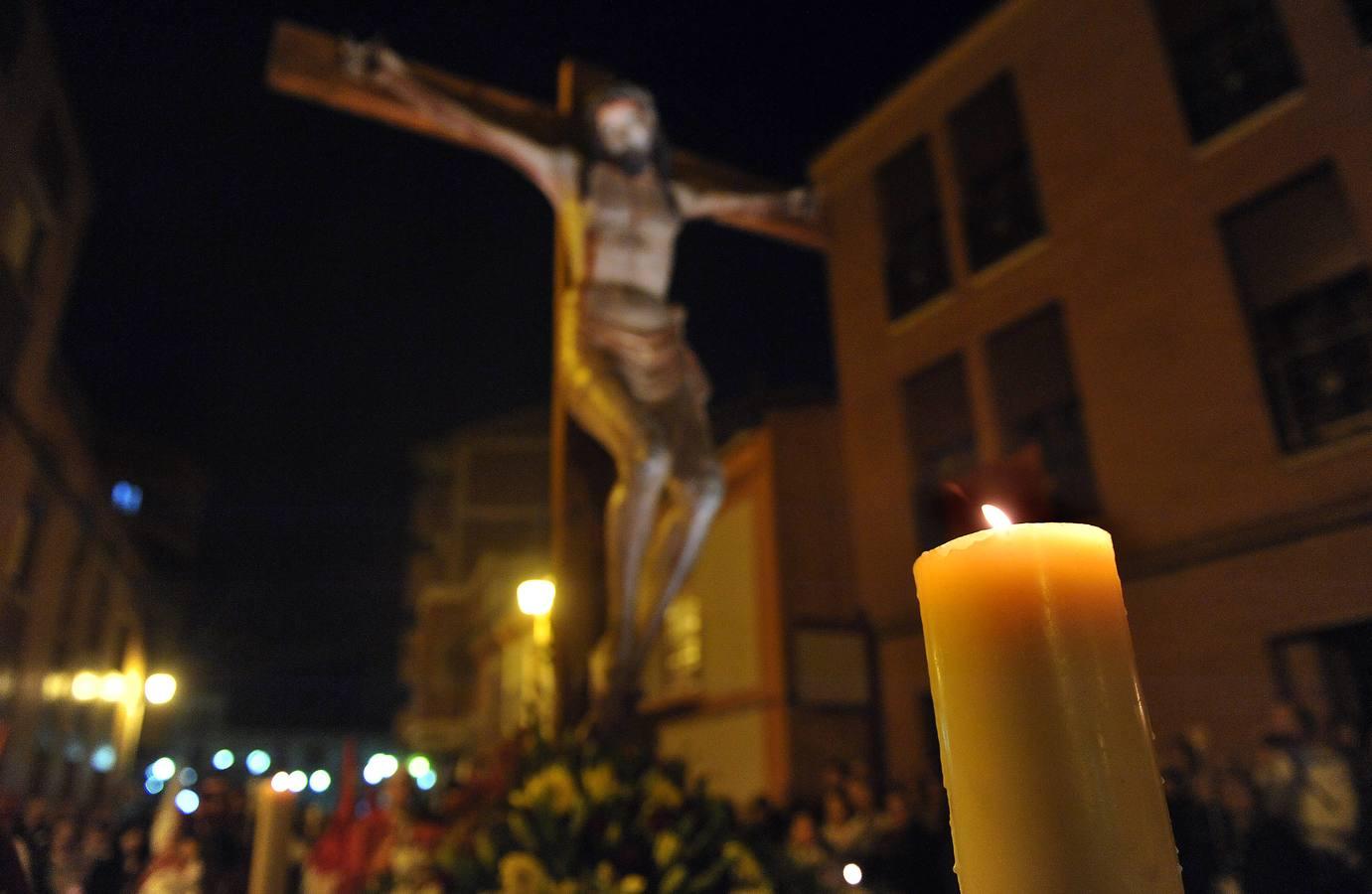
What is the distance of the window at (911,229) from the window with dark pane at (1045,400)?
1.51 meters

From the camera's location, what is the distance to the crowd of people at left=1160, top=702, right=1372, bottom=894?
290 centimetres

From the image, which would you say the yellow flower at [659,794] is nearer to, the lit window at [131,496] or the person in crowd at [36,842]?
the person in crowd at [36,842]

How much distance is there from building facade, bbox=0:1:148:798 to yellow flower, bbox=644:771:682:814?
1.37 metres

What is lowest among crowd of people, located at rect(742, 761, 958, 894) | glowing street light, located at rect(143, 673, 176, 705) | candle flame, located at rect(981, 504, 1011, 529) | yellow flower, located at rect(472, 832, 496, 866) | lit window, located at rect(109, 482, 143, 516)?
crowd of people, located at rect(742, 761, 958, 894)

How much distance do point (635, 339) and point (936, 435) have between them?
28.5ft

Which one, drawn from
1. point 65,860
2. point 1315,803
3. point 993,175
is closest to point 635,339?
point 65,860

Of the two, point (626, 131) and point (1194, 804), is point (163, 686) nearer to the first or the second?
point (626, 131)

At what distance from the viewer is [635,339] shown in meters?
3.28

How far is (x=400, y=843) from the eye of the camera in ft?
9.55

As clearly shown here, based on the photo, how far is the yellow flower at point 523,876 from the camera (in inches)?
88.9

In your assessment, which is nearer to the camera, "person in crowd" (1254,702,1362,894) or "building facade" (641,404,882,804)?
"person in crowd" (1254,702,1362,894)

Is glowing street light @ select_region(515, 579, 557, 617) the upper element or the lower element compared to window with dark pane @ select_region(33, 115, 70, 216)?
lower

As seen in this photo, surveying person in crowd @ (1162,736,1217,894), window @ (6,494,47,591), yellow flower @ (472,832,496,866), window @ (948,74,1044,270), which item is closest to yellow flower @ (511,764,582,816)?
yellow flower @ (472,832,496,866)

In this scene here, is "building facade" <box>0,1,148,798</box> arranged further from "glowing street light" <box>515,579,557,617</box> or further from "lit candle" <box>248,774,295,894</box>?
"glowing street light" <box>515,579,557,617</box>
